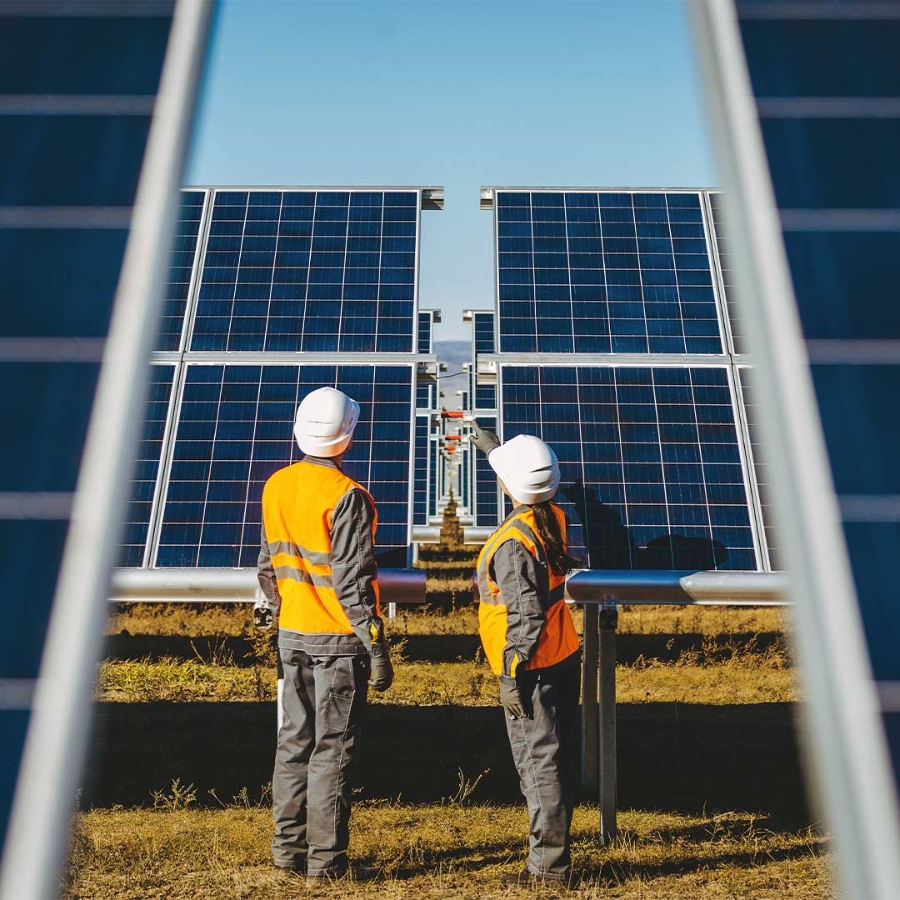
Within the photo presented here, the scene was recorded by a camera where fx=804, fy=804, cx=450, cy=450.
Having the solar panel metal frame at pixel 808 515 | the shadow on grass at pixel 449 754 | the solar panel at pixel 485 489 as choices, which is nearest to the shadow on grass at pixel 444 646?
the shadow on grass at pixel 449 754

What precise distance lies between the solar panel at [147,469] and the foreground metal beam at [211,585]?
2.23 feet

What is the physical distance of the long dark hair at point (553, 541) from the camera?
4.28 metres

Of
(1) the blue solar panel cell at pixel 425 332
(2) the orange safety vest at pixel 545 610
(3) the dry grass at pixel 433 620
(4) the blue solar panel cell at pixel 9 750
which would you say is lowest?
(4) the blue solar panel cell at pixel 9 750

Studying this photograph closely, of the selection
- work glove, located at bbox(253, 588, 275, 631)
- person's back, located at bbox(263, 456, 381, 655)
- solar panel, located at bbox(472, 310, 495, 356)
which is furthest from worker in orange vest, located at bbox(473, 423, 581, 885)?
solar panel, located at bbox(472, 310, 495, 356)

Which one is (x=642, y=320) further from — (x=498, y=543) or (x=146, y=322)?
(x=146, y=322)

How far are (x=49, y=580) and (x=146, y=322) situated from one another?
582 millimetres

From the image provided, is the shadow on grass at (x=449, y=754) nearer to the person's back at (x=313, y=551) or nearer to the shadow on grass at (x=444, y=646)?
the shadow on grass at (x=444, y=646)

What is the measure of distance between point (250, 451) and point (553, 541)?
304 cm

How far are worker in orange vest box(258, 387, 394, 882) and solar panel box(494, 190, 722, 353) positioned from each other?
3340 mm

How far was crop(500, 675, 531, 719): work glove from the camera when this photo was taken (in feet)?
13.5

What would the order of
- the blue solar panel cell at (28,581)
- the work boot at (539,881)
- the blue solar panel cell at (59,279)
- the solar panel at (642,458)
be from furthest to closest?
the solar panel at (642,458)
the work boot at (539,881)
the blue solar panel cell at (59,279)
the blue solar panel cell at (28,581)

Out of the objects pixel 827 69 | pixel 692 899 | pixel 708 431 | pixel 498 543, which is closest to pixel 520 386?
pixel 708 431

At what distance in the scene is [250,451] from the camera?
6.41 m

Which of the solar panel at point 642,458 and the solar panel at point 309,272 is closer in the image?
the solar panel at point 642,458
